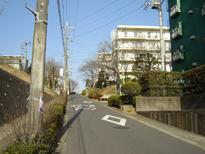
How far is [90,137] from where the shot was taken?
38.8ft

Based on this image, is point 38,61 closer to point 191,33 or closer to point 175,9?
point 191,33

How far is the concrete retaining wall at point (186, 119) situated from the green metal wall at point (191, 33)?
1151 centimetres

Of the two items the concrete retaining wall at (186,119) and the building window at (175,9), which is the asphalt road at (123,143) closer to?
the concrete retaining wall at (186,119)

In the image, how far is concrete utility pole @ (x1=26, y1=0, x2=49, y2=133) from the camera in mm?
6770

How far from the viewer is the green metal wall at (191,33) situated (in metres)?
26.3

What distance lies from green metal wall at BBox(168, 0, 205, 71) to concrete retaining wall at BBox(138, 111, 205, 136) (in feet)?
37.8

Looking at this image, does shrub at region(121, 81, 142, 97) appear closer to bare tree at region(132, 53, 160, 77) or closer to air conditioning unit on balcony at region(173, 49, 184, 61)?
air conditioning unit on balcony at region(173, 49, 184, 61)

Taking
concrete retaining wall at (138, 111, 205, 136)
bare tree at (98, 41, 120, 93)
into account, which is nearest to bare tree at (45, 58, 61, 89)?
bare tree at (98, 41, 120, 93)

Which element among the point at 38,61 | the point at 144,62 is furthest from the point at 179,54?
the point at 38,61

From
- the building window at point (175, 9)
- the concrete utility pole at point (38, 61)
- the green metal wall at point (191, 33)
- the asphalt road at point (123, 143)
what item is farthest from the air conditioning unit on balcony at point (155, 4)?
the concrete utility pole at point (38, 61)

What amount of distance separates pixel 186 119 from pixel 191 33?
52.8ft

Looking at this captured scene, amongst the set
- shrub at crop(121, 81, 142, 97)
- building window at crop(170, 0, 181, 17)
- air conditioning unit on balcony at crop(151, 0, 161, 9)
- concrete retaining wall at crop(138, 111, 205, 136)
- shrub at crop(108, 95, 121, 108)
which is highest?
building window at crop(170, 0, 181, 17)

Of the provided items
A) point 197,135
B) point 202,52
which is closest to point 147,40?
point 202,52

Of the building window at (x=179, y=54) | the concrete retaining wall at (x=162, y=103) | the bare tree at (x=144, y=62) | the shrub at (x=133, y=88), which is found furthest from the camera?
the bare tree at (x=144, y=62)
